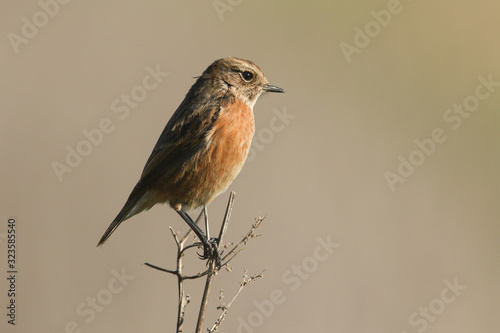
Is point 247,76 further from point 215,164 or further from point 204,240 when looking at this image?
point 204,240

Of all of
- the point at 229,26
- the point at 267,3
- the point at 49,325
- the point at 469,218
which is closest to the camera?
the point at 49,325

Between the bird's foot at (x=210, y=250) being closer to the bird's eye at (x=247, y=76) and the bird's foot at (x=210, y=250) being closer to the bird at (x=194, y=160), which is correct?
the bird at (x=194, y=160)

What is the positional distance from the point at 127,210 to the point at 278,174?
3.10 m

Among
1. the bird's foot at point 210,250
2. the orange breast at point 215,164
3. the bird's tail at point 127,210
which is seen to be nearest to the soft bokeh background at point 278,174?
the bird's tail at point 127,210

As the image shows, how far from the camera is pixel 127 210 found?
5488 mm

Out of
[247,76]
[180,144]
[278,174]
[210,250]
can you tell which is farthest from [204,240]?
[278,174]

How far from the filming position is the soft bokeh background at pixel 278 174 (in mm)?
6879

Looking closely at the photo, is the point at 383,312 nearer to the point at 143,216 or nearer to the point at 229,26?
the point at 143,216

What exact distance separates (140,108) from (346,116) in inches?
116

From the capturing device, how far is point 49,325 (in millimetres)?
6477

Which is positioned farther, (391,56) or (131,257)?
(391,56)

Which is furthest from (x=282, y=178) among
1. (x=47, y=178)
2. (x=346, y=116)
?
(x=47, y=178)

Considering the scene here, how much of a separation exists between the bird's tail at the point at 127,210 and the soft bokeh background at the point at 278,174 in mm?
1279

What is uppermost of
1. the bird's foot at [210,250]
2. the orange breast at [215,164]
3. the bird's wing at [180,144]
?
the bird's wing at [180,144]
